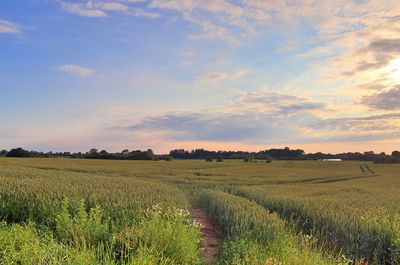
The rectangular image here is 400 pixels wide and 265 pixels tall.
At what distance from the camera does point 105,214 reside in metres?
11.6

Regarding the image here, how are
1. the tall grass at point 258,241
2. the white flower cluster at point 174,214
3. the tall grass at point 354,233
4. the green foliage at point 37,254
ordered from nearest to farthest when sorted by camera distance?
the green foliage at point 37,254 → the tall grass at point 258,241 → the white flower cluster at point 174,214 → the tall grass at point 354,233

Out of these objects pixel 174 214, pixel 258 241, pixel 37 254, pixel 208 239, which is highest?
pixel 174 214

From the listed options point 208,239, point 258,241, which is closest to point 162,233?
point 258,241

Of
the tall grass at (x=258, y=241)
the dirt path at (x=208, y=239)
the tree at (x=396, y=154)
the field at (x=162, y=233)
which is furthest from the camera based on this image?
the tree at (x=396, y=154)

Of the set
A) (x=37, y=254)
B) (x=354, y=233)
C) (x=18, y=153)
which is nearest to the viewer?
(x=37, y=254)

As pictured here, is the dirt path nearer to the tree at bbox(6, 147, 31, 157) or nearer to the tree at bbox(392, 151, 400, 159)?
the tree at bbox(6, 147, 31, 157)

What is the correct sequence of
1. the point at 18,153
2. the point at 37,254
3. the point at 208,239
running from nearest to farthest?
the point at 37,254
the point at 208,239
the point at 18,153

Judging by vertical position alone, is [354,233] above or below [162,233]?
below

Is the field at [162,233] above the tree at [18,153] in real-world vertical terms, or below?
below

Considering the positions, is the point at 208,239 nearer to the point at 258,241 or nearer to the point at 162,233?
the point at 258,241

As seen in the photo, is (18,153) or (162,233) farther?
(18,153)

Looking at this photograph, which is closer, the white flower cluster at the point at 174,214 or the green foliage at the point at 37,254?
the green foliage at the point at 37,254

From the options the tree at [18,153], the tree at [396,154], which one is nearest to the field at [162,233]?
the tree at [18,153]

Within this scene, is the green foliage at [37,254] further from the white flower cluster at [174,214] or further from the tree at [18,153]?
the tree at [18,153]
